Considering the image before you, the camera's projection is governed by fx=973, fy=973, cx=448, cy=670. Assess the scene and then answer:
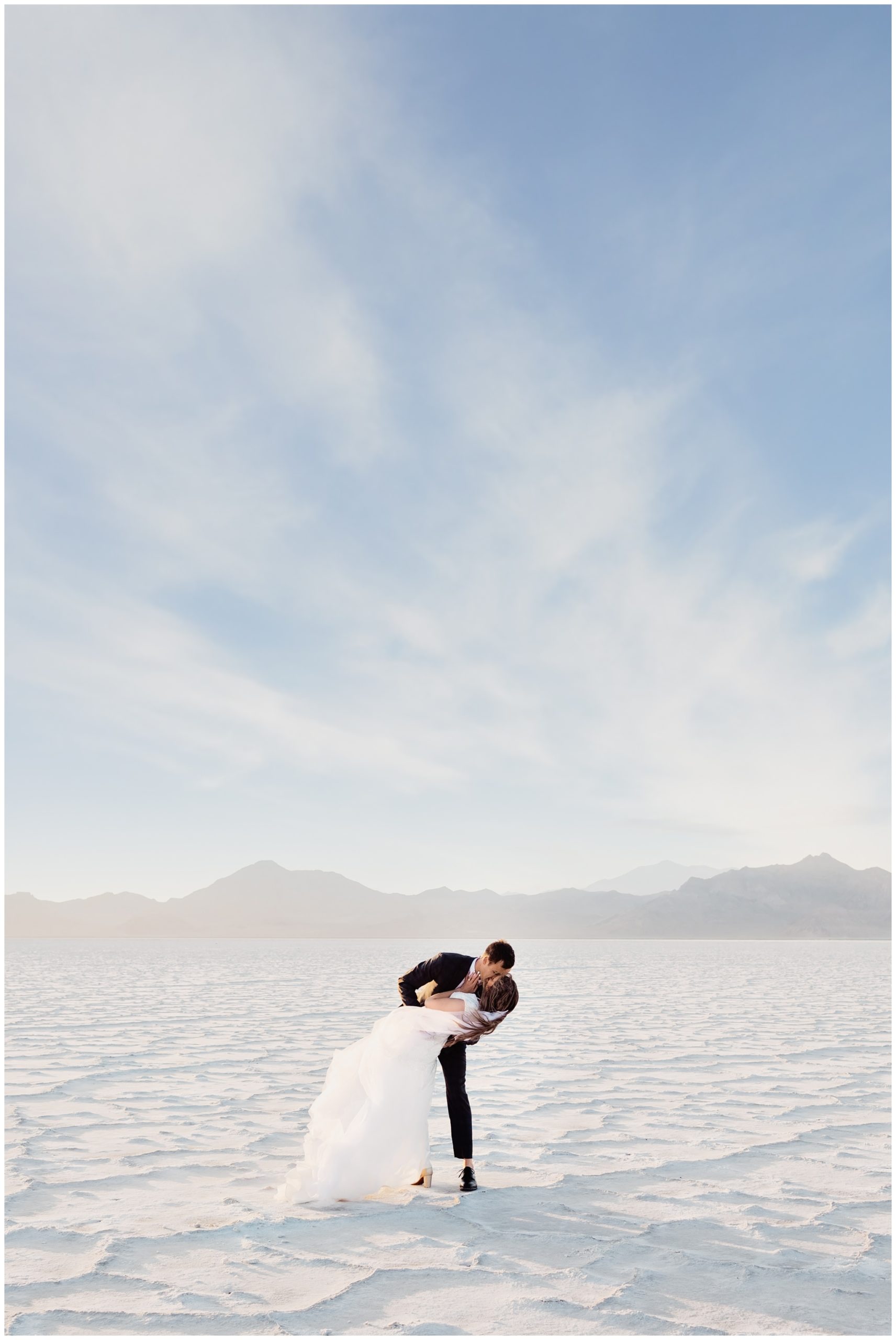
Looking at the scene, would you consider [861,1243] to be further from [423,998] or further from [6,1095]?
[6,1095]

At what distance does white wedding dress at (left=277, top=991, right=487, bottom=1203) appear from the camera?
441 cm

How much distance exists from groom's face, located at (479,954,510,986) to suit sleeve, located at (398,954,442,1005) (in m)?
0.27

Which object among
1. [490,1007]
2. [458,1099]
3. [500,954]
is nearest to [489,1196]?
[458,1099]

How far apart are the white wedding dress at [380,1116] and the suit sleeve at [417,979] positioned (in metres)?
0.12

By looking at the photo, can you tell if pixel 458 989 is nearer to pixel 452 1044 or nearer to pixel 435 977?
pixel 435 977

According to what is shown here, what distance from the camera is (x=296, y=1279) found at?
347 centimetres

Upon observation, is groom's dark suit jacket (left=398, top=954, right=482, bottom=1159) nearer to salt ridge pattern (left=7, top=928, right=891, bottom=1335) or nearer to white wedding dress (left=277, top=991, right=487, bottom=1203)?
white wedding dress (left=277, top=991, right=487, bottom=1203)

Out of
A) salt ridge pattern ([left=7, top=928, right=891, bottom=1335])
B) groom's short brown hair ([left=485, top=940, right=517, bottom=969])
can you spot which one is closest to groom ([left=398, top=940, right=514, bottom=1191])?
groom's short brown hair ([left=485, top=940, right=517, bottom=969])

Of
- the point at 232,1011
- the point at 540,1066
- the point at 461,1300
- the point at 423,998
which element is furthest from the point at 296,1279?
the point at 232,1011

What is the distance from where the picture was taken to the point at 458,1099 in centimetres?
463

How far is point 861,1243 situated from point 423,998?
6.83 ft

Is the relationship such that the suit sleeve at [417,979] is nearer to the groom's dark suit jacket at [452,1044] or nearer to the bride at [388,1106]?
the groom's dark suit jacket at [452,1044]

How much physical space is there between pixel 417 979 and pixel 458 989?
9.3 inches

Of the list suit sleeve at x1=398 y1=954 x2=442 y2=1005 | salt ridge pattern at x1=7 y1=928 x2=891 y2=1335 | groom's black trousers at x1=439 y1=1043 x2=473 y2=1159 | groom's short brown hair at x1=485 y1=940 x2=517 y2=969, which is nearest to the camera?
salt ridge pattern at x1=7 y1=928 x2=891 y2=1335
